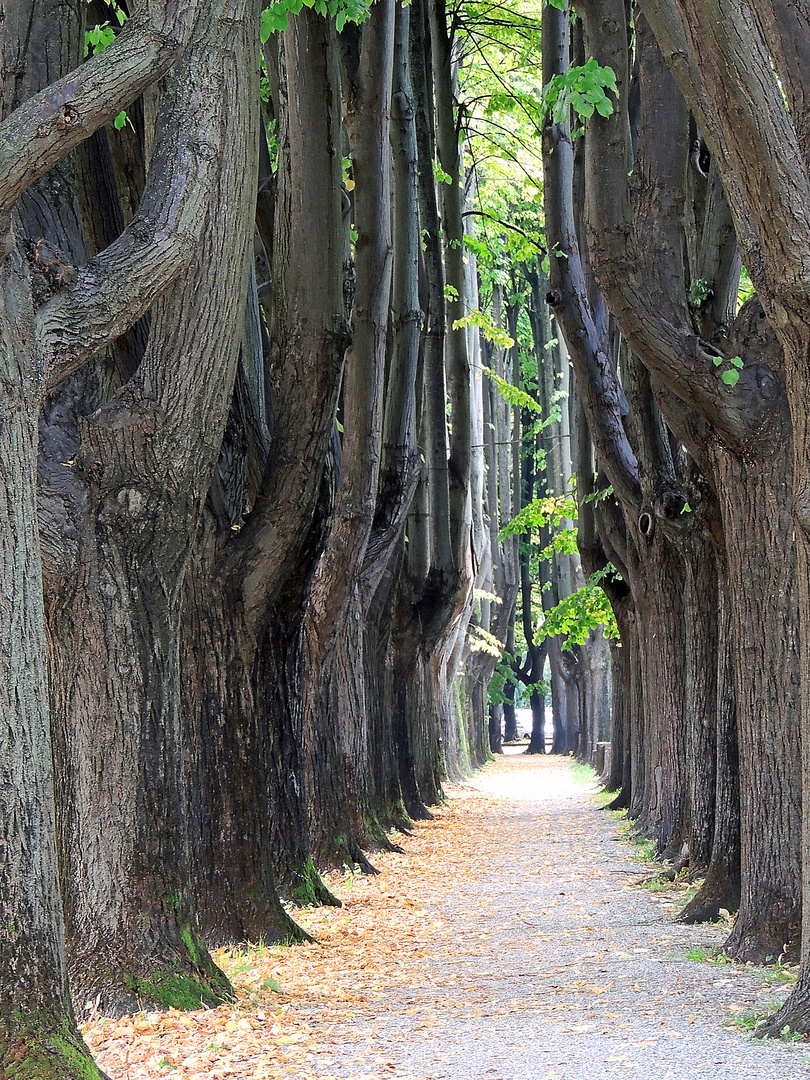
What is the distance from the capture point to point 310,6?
756cm

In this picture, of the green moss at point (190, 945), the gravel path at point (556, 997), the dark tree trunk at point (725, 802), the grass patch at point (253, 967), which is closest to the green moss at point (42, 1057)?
the gravel path at point (556, 997)

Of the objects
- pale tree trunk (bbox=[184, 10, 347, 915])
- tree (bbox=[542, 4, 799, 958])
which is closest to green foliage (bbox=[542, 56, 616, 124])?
tree (bbox=[542, 4, 799, 958])

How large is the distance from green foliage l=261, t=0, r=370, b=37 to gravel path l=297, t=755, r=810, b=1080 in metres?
5.57

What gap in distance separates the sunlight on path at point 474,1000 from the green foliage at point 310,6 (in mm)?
5507

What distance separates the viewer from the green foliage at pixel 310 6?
696 centimetres

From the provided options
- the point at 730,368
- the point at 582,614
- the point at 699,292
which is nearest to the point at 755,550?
the point at 730,368

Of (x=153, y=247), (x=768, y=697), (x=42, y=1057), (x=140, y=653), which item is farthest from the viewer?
(x=768, y=697)

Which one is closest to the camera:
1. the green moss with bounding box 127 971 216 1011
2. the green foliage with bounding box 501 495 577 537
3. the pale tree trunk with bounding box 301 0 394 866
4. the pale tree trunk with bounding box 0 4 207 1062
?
the pale tree trunk with bounding box 0 4 207 1062

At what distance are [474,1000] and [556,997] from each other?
438 mm

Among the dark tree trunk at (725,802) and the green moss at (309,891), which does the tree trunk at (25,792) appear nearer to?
the dark tree trunk at (725,802)

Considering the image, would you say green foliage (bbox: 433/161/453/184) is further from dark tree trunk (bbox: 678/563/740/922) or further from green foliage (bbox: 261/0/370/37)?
dark tree trunk (bbox: 678/563/740/922)

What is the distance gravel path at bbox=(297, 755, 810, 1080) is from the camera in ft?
15.8

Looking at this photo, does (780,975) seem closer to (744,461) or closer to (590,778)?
(744,461)

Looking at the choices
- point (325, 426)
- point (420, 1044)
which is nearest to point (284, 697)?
point (325, 426)
